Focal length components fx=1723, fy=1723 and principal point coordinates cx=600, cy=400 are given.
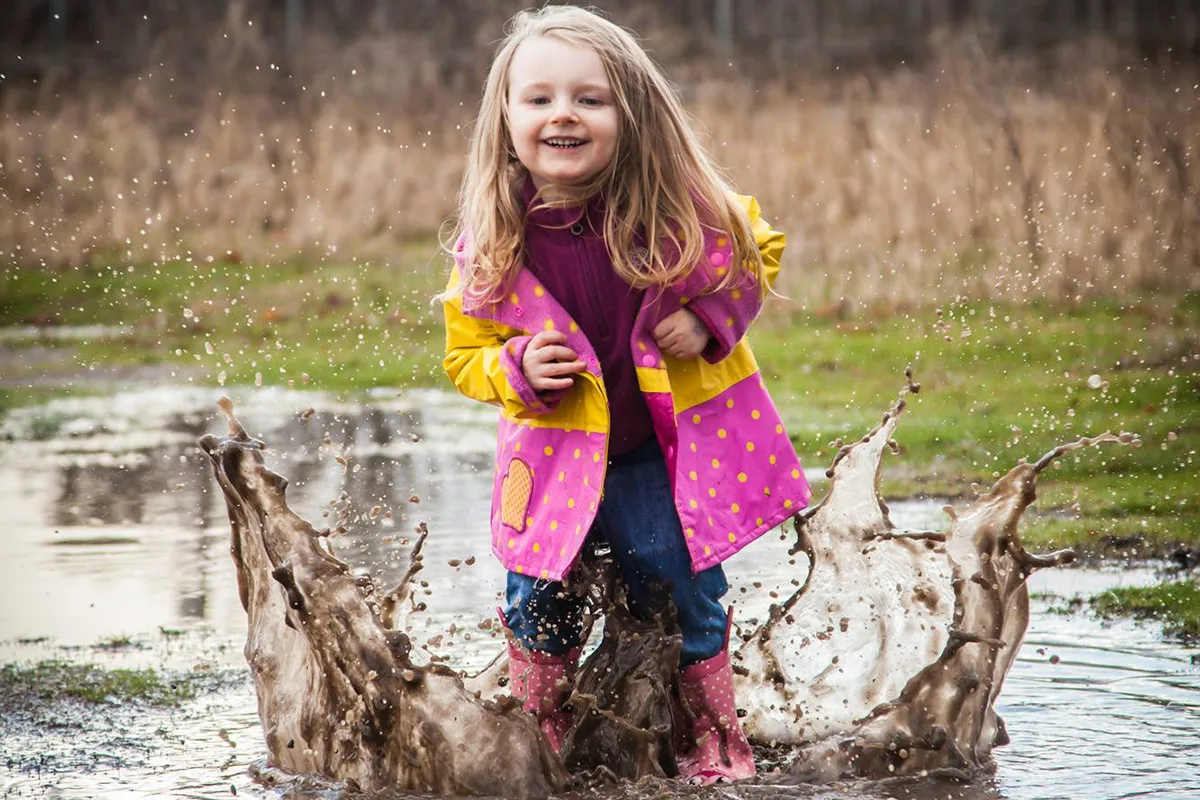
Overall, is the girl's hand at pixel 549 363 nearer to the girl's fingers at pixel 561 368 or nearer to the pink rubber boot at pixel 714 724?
the girl's fingers at pixel 561 368

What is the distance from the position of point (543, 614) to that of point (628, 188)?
93 cm

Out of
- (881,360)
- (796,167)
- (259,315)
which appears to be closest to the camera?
(881,360)

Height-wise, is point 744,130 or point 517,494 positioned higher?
point 744,130

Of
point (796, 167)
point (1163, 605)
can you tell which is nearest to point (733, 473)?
point (1163, 605)

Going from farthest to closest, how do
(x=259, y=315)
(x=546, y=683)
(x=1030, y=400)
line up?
(x=259, y=315) → (x=1030, y=400) → (x=546, y=683)

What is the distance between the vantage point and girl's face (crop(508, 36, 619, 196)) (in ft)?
11.6

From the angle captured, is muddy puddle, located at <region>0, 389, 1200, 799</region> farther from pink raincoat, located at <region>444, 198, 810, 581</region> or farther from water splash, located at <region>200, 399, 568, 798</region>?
pink raincoat, located at <region>444, 198, 810, 581</region>

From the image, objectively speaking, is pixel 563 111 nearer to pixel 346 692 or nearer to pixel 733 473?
pixel 733 473

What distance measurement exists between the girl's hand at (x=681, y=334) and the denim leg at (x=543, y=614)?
565 millimetres

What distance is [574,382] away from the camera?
357cm

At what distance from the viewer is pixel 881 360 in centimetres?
943

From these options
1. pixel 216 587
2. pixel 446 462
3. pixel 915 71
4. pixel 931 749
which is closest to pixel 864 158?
pixel 915 71

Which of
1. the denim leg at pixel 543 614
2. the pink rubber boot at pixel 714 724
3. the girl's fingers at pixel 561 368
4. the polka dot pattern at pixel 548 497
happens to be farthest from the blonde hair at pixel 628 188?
the pink rubber boot at pixel 714 724

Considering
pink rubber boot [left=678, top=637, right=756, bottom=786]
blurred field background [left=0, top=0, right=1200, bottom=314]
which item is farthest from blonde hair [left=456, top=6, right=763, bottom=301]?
blurred field background [left=0, top=0, right=1200, bottom=314]
